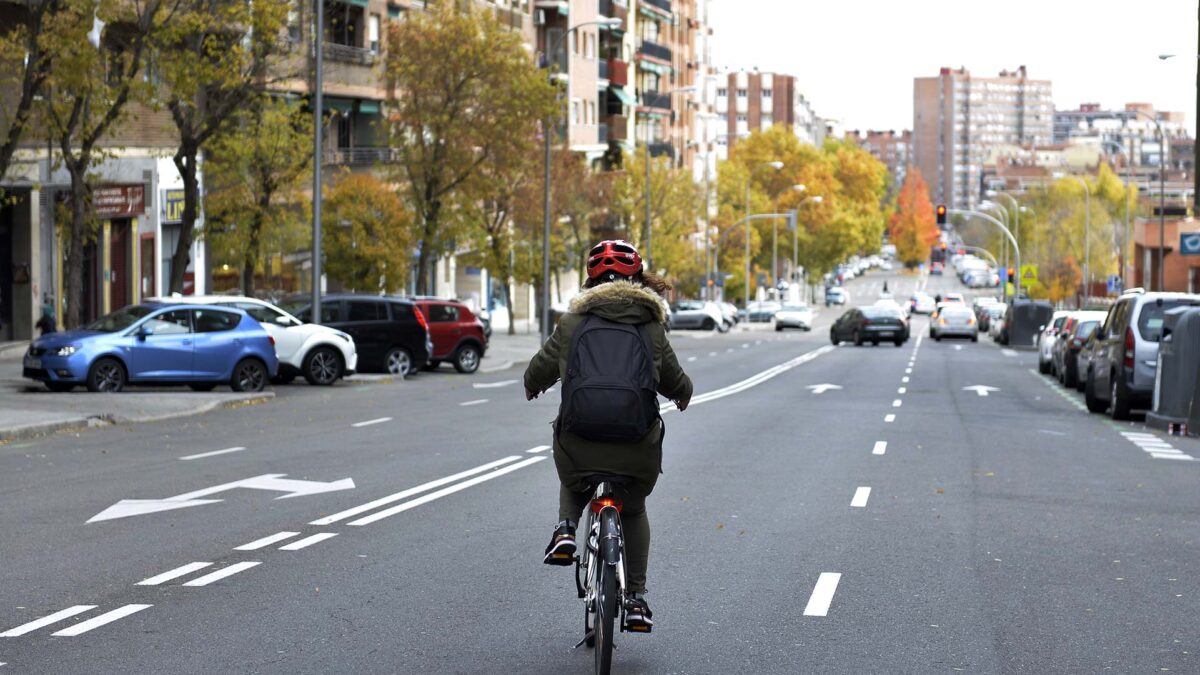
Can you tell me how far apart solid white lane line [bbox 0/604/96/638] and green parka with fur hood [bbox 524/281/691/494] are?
2702 millimetres

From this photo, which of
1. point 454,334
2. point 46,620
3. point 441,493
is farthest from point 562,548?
point 454,334

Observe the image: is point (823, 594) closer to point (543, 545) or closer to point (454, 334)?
point (543, 545)

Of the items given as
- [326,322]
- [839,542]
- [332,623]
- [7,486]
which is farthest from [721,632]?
[326,322]

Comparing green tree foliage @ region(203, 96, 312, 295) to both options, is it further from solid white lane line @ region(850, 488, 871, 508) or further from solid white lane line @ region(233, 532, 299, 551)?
solid white lane line @ region(233, 532, 299, 551)

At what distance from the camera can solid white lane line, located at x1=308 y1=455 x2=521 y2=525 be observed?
13.4 metres

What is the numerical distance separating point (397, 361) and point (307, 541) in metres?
25.6

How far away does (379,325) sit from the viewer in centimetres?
3719

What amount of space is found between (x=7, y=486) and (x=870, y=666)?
9492mm

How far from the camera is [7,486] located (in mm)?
15586

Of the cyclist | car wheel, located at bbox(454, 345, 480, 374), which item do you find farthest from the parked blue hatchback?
the cyclist

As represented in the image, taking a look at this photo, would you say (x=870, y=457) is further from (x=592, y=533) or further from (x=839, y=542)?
(x=592, y=533)

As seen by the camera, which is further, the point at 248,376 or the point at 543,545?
the point at 248,376

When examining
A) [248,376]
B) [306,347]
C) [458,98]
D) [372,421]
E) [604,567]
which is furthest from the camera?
[458,98]

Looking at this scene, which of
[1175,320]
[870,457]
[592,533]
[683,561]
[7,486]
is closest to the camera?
[592,533]
